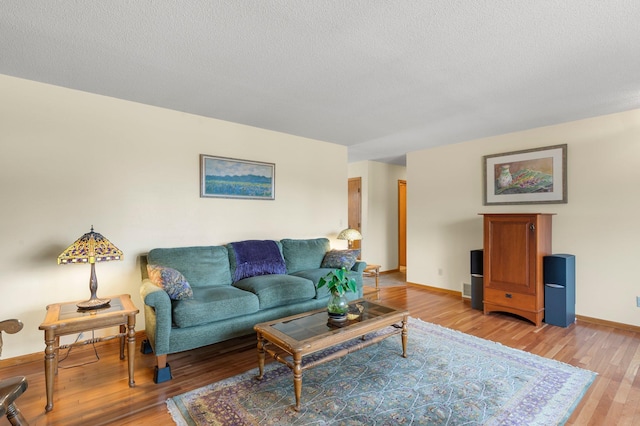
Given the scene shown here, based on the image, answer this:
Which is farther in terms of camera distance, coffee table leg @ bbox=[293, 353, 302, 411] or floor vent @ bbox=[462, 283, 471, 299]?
floor vent @ bbox=[462, 283, 471, 299]

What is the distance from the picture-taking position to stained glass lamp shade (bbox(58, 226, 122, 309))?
2.27 m

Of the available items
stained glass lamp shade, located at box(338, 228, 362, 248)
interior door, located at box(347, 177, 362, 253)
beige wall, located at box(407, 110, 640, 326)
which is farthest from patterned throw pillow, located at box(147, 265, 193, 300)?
interior door, located at box(347, 177, 362, 253)

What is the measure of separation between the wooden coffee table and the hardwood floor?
525mm

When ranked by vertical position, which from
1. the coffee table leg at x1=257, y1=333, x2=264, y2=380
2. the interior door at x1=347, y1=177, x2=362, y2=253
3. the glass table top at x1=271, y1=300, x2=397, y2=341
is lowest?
the coffee table leg at x1=257, y1=333, x2=264, y2=380

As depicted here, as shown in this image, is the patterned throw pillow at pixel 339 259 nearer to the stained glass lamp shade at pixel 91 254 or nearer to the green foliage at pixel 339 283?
the green foliage at pixel 339 283

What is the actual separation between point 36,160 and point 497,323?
15.8 ft

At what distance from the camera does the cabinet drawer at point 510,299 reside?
137 inches

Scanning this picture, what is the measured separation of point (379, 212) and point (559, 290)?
3.40 metres

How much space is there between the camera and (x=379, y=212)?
6402mm

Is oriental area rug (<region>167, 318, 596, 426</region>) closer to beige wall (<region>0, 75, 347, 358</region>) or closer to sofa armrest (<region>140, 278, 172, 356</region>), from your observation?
sofa armrest (<region>140, 278, 172, 356</region>)

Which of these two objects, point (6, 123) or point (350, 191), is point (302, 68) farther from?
point (350, 191)

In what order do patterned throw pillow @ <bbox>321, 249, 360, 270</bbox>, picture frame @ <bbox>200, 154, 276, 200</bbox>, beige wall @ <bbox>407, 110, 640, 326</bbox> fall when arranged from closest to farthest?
1. beige wall @ <bbox>407, 110, 640, 326</bbox>
2. picture frame @ <bbox>200, 154, 276, 200</bbox>
3. patterned throw pillow @ <bbox>321, 249, 360, 270</bbox>

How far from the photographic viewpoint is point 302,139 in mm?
4543

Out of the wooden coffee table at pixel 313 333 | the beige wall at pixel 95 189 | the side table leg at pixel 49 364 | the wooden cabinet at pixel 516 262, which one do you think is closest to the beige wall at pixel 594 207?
the wooden cabinet at pixel 516 262
